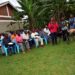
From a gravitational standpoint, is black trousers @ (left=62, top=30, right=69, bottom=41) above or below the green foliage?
below

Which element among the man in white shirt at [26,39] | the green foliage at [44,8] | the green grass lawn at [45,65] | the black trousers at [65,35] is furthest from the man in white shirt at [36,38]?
the green foliage at [44,8]

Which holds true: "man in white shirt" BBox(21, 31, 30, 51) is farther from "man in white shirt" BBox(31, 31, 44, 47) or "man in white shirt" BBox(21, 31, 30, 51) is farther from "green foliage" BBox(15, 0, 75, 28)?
"green foliage" BBox(15, 0, 75, 28)

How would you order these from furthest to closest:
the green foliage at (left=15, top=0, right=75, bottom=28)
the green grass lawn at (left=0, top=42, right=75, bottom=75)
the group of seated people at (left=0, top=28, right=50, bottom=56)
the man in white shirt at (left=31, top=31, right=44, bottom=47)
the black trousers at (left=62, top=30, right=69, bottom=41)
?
1. the green foliage at (left=15, top=0, right=75, bottom=28)
2. the man in white shirt at (left=31, top=31, right=44, bottom=47)
3. the black trousers at (left=62, top=30, right=69, bottom=41)
4. the group of seated people at (left=0, top=28, right=50, bottom=56)
5. the green grass lawn at (left=0, top=42, right=75, bottom=75)

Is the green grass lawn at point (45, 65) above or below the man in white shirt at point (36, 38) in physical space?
below

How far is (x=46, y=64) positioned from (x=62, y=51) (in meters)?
2.74

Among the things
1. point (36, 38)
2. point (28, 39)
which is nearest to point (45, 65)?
point (28, 39)

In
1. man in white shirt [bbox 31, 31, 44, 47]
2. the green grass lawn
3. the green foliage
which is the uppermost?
the green foliage

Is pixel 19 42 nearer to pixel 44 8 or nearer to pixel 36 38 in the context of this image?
pixel 36 38

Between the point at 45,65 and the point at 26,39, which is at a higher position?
the point at 26,39

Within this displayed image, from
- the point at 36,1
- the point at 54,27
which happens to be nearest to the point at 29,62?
the point at 54,27

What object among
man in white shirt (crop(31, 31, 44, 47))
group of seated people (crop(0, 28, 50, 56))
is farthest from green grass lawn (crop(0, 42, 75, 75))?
man in white shirt (crop(31, 31, 44, 47))

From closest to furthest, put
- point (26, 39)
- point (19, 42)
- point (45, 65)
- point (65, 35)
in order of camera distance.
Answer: point (45, 65) < point (19, 42) < point (26, 39) < point (65, 35)

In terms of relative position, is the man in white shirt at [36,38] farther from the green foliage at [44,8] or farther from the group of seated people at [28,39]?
the green foliage at [44,8]

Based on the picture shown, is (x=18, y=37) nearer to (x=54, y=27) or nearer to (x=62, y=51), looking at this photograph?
(x=54, y=27)
